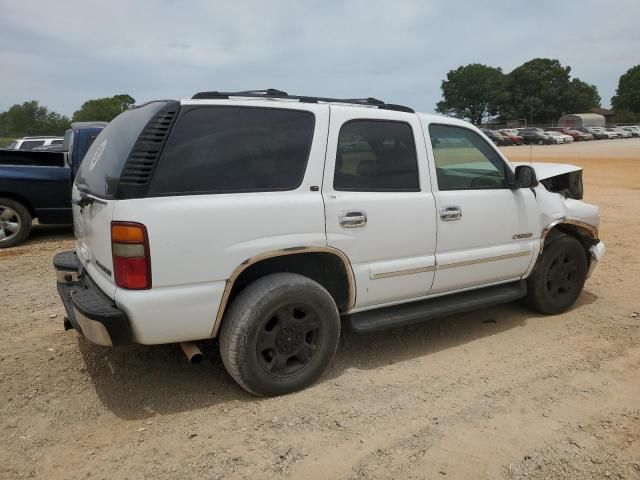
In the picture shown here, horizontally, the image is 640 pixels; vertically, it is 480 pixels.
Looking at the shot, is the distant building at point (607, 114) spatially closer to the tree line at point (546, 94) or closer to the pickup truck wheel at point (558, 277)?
the tree line at point (546, 94)

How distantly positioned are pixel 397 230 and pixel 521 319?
1.89m

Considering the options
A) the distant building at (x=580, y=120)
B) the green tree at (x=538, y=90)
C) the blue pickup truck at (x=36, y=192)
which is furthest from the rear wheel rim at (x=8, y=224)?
the green tree at (x=538, y=90)

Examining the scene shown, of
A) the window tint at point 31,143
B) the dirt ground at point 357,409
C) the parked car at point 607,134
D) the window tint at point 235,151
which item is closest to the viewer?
the dirt ground at point 357,409

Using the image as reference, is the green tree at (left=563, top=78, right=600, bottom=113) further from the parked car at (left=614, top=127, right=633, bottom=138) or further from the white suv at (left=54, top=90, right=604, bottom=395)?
the white suv at (left=54, top=90, right=604, bottom=395)

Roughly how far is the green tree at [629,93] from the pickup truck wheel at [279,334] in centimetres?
10495

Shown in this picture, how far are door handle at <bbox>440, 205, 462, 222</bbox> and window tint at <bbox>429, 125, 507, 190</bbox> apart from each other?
0.15 metres

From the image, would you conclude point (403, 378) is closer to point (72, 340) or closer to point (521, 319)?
point (521, 319)

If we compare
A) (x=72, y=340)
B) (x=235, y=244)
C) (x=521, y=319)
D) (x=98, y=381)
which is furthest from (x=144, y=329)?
(x=521, y=319)

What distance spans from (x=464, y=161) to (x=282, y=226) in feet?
6.08

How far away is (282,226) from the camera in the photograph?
317 cm

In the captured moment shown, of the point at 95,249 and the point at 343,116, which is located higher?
the point at 343,116

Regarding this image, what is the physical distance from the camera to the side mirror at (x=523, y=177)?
4234 millimetres

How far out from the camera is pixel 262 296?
313cm

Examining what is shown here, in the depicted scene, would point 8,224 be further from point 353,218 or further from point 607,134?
point 607,134
